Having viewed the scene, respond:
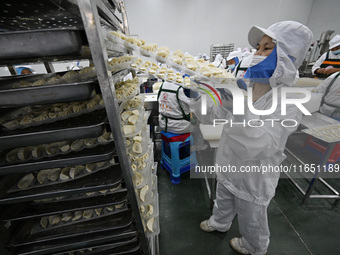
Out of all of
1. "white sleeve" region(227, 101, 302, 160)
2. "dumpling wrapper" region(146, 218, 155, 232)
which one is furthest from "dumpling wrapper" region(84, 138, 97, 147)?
"white sleeve" region(227, 101, 302, 160)

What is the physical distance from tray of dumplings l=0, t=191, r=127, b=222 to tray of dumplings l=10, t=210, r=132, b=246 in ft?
0.43

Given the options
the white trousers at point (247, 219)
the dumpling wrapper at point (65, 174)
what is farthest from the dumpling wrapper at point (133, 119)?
the white trousers at point (247, 219)

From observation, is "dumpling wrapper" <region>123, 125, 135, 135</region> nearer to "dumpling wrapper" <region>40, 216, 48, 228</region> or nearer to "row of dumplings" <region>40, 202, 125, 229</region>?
"row of dumplings" <region>40, 202, 125, 229</region>

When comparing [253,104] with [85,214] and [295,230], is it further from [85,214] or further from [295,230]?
[295,230]

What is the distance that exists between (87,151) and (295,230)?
224 cm

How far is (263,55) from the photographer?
1013 millimetres

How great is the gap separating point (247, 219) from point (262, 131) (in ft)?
2.60

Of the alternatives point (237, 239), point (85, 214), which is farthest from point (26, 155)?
point (237, 239)

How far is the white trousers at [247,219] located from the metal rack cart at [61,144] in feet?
2.64

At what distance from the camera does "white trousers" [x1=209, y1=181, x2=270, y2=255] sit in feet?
3.77

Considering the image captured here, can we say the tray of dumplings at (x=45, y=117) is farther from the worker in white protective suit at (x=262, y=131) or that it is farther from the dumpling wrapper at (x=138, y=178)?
the worker in white protective suit at (x=262, y=131)

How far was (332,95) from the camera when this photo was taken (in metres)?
2.37

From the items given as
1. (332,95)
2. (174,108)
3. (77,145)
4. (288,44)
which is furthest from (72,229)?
(332,95)

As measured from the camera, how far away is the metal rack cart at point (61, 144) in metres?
0.42
